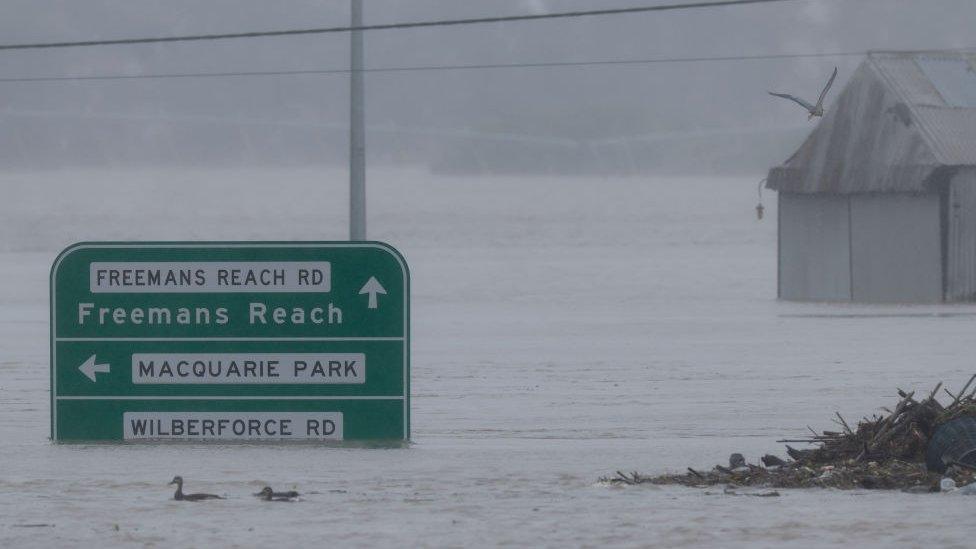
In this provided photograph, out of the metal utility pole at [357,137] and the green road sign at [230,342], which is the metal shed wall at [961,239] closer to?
the metal utility pole at [357,137]

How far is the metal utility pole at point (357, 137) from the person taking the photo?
28.0 m

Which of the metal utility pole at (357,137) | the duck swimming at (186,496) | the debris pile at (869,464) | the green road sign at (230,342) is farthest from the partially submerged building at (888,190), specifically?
the duck swimming at (186,496)

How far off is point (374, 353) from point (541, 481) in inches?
98.9

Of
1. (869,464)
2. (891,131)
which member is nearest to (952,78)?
(891,131)

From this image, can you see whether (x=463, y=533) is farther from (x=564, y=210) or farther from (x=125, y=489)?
(x=564, y=210)

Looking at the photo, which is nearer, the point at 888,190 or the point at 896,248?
the point at 888,190

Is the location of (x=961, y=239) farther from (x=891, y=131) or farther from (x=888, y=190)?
(x=891, y=131)

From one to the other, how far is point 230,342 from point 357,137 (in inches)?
606

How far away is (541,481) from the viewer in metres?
11.8

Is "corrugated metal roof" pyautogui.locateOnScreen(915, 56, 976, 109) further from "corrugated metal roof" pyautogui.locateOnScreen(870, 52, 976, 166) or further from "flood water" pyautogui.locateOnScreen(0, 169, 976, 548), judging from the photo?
"flood water" pyautogui.locateOnScreen(0, 169, 976, 548)

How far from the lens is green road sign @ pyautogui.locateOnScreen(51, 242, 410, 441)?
13.8 meters

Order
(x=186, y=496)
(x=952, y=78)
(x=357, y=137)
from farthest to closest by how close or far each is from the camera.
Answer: (x=952, y=78) → (x=357, y=137) → (x=186, y=496)

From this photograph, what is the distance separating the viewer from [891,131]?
35719mm

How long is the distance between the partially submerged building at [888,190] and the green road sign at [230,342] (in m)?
22.7
